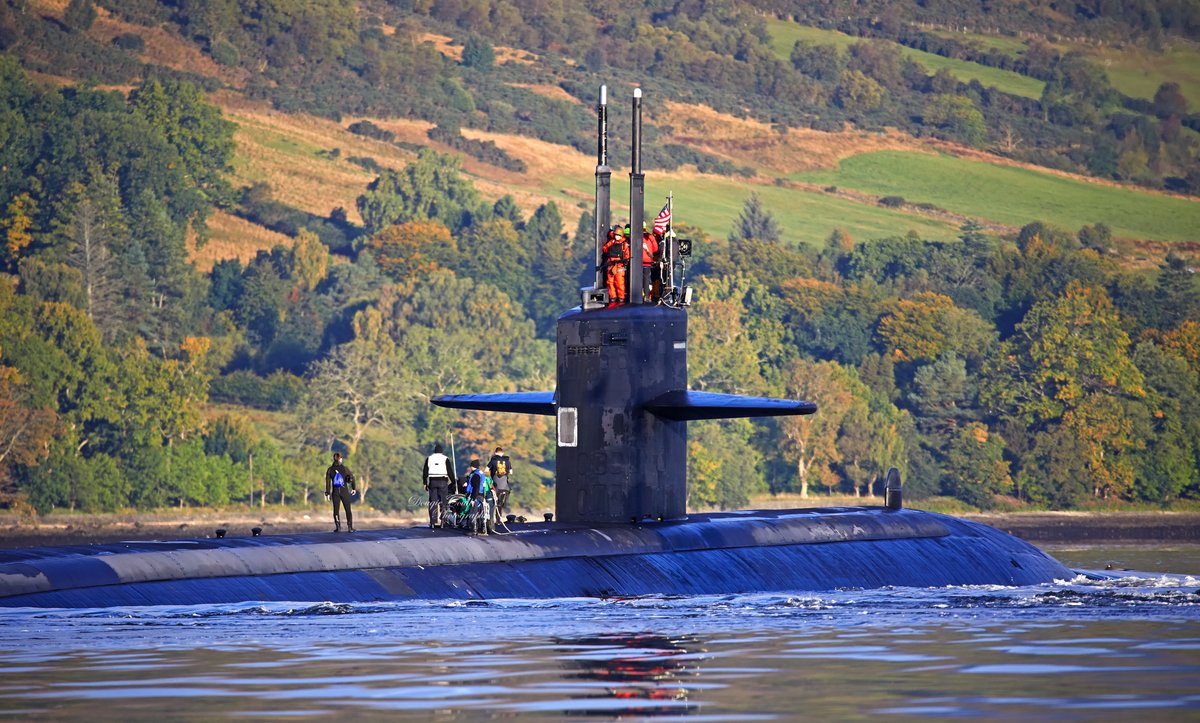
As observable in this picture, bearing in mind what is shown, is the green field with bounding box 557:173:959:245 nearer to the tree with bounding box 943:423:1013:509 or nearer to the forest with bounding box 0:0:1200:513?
the forest with bounding box 0:0:1200:513

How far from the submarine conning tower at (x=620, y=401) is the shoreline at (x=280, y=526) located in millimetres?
74816

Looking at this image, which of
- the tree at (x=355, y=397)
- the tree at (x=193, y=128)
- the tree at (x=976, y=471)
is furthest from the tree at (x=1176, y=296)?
the tree at (x=193, y=128)

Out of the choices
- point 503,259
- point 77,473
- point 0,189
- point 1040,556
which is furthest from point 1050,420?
point 1040,556

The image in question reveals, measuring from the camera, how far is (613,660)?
2547cm

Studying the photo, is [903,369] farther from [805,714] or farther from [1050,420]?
[805,714]

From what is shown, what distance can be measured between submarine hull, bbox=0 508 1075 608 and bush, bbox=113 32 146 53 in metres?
162

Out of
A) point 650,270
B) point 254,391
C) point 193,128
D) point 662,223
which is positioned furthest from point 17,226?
point 650,270

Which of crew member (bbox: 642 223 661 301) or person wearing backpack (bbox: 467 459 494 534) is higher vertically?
crew member (bbox: 642 223 661 301)

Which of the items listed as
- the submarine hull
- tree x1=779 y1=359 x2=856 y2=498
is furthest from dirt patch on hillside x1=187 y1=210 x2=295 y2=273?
the submarine hull

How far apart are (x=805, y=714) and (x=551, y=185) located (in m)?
173

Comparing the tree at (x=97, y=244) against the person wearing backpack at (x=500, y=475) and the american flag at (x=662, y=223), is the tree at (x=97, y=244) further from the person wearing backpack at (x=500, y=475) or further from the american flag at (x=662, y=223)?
the american flag at (x=662, y=223)

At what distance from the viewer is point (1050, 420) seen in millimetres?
140125

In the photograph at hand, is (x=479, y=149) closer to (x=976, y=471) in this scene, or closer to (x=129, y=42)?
(x=129, y=42)

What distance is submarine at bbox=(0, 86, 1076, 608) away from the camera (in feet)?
102
